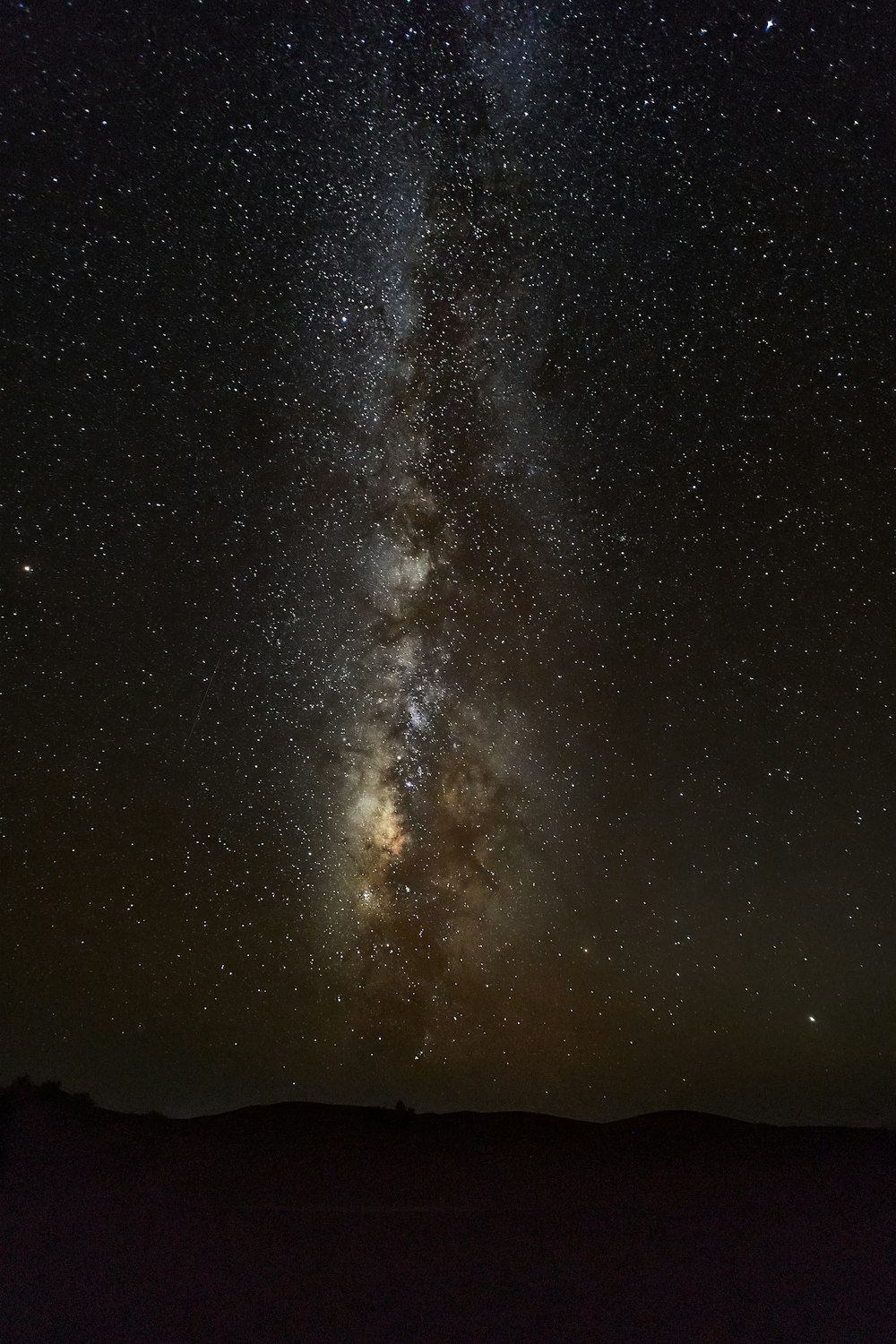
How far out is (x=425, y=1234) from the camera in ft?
39.5

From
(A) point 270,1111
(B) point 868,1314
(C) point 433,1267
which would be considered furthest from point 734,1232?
(A) point 270,1111

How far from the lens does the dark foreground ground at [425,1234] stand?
9.01m

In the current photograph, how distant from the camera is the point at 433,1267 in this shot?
10.6 m

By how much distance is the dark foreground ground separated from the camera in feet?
29.6

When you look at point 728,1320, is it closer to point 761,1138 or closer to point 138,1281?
point 138,1281

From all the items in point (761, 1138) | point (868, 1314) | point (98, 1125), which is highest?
point (761, 1138)

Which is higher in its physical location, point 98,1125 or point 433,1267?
point 98,1125

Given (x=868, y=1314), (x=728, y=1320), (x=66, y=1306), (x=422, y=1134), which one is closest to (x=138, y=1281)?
(x=66, y=1306)

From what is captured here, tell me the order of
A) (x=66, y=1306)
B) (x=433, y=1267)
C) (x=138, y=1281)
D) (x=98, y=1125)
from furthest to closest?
(x=98, y=1125), (x=433, y=1267), (x=138, y=1281), (x=66, y=1306)

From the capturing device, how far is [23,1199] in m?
12.8

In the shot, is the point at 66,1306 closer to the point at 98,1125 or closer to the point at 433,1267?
the point at 433,1267

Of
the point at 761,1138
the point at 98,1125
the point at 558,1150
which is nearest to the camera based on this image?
the point at 98,1125

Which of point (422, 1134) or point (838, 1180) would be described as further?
point (422, 1134)

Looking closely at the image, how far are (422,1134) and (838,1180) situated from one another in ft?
26.2
